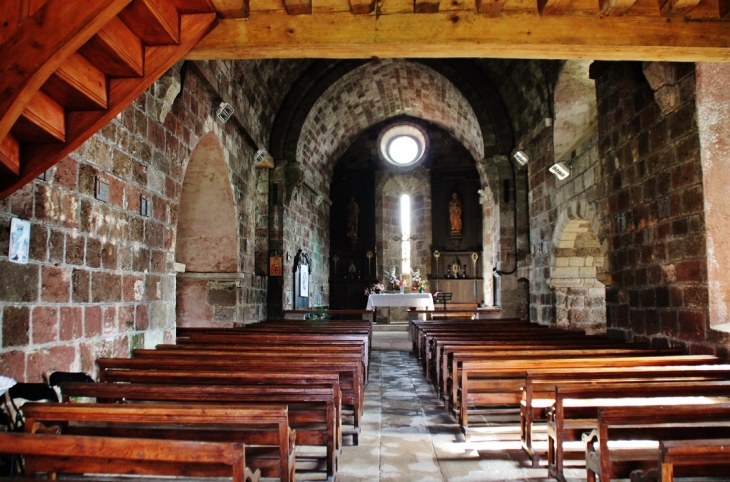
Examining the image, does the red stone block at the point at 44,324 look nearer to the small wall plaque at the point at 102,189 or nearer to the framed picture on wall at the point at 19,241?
the framed picture on wall at the point at 19,241

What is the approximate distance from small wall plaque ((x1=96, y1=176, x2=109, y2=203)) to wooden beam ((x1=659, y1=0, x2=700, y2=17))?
4.34 meters

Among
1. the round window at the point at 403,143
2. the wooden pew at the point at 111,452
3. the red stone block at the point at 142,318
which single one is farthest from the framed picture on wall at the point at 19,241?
the round window at the point at 403,143

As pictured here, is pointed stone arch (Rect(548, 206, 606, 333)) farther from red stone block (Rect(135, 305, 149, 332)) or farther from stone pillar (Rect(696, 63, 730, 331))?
red stone block (Rect(135, 305, 149, 332))

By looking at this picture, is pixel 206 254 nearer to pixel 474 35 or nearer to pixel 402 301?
pixel 402 301

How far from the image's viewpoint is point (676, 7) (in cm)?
348

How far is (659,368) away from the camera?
12.8 ft

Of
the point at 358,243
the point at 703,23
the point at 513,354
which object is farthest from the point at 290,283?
the point at 703,23

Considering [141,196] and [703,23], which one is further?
[141,196]

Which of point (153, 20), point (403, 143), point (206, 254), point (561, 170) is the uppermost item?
point (403, 143)

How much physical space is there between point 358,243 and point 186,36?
13.2 meters

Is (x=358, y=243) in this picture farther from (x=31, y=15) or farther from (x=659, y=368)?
(x=31, y=15)

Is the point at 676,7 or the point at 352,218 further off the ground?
the point at 352,218

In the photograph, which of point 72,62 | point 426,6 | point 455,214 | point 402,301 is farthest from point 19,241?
point 455,214

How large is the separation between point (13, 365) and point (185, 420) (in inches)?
73.9
